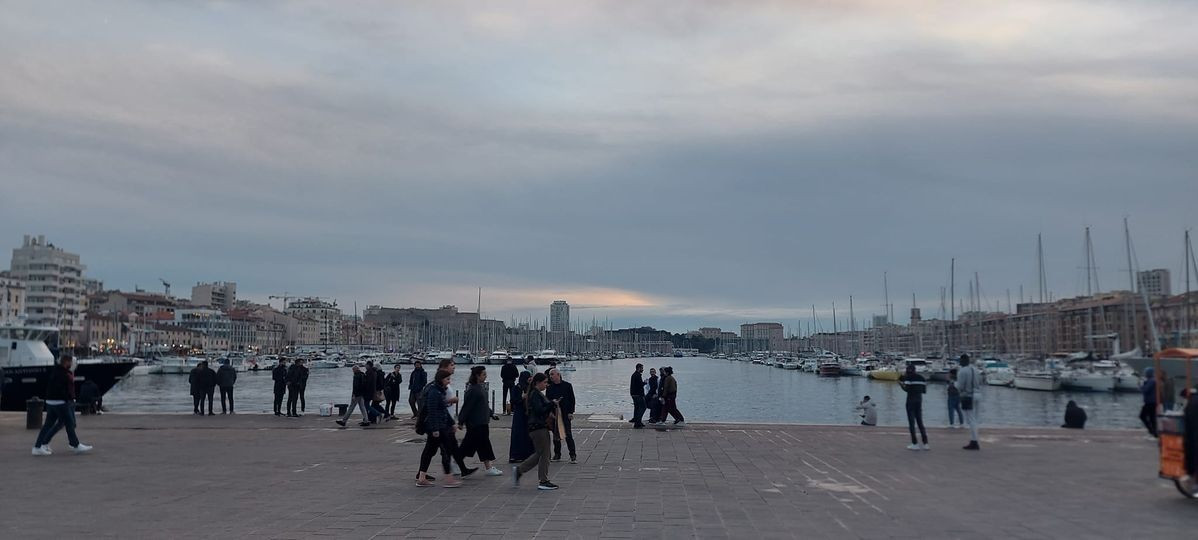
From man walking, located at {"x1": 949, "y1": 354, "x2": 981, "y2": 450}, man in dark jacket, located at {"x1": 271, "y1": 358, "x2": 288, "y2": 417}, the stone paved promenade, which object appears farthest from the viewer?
man in dark jacket, located at {"x1": 271, "y1": 358, "x2": 288, "y2": 417}

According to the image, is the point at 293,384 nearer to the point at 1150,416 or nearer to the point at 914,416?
the point at 914,416

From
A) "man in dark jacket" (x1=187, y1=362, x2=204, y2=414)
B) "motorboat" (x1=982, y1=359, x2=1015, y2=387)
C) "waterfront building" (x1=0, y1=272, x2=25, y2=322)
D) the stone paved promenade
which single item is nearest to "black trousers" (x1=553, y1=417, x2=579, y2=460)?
the stone paved promenade

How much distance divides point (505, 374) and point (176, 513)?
14.5 metres

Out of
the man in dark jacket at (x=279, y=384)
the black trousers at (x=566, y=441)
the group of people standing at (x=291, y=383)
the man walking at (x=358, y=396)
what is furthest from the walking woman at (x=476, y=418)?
the man in dark jacket at (x=279, y=384)

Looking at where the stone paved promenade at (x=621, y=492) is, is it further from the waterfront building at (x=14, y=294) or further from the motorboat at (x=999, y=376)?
the waterfront building at (x=14, y=294)

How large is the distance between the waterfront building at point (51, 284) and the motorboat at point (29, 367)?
12641 cm

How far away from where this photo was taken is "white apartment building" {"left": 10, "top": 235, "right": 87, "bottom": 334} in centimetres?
15875

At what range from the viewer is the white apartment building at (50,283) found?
159 metres

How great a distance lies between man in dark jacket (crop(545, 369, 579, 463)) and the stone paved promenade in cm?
59

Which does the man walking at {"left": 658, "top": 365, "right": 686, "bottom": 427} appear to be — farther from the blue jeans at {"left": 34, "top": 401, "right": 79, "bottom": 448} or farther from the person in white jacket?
the blue jeans at {"left": 34, "top": 401, "right": 79, "bottom": 448}

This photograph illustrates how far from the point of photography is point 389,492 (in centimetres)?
1252

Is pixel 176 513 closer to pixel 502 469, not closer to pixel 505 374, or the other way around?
pixel 502 469

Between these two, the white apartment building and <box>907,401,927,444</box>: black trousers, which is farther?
the white apartment building

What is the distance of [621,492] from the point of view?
1248cm
